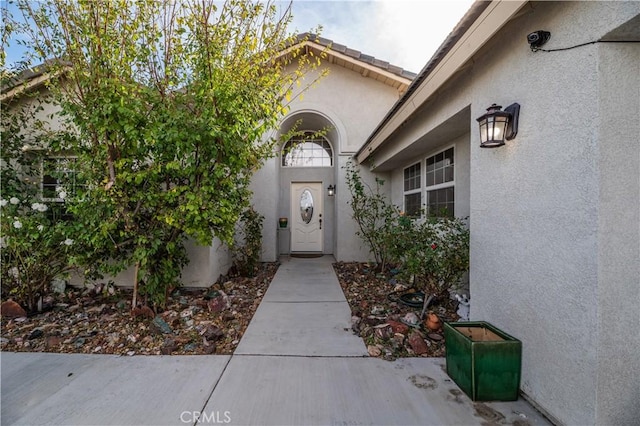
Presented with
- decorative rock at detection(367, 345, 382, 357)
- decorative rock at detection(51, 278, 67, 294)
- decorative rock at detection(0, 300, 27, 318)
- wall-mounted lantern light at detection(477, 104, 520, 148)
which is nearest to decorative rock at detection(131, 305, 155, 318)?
decorative rock at detection(0, 300, 27, 318)

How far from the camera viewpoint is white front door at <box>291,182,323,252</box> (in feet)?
28.7

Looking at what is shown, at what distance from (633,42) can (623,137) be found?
595 millimetres

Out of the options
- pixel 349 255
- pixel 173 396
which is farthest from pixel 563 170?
pixel 349 255

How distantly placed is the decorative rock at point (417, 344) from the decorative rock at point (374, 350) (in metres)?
0.38

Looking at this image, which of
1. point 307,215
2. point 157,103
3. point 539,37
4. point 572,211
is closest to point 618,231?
point 572,211

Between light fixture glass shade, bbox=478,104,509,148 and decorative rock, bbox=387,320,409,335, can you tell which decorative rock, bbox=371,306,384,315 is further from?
light fixture glass shade, bbox=478,104,509,148

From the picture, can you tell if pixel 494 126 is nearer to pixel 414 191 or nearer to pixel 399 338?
pixel 399 338

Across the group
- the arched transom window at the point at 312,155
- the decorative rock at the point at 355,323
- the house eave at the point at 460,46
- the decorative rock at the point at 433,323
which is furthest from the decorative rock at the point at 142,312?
the arched transom window at the point at 312,155

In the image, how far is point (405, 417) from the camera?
2.01 meters

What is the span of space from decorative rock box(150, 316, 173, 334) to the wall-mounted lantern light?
4.17 metres

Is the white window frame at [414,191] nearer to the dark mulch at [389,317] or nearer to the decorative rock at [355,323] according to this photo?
the dark mulch at [389,317]

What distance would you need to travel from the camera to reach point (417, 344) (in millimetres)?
2951

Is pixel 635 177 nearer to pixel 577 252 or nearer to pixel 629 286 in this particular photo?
pixel 577 252

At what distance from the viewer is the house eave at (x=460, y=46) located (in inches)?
80.1
